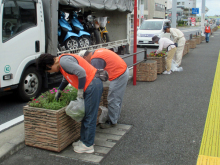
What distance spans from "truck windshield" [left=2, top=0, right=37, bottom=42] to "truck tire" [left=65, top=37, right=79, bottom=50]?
4.26ft

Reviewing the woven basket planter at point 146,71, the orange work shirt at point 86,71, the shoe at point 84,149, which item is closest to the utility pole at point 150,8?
the woven basket planter at point 146,71

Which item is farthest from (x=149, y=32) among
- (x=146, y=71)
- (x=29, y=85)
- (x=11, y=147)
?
(x=11, y=147)

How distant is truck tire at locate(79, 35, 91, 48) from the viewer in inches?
303

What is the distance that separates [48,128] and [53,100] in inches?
19.6

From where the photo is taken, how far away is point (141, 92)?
700 cm

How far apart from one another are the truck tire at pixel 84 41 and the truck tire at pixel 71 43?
0.21 meters

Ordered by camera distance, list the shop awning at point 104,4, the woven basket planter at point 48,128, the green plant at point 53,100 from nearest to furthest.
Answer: the woven basket planter at point 48,128 → the green plant at point 53,100 → the shop awning at point 104,4

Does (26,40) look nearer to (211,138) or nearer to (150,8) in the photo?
(211,138)

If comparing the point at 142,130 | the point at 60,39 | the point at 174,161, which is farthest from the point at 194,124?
the point at 60,39

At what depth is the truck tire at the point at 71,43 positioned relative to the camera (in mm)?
7192

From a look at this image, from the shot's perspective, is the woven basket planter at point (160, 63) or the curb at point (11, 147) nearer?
the curb at point (11, 147)

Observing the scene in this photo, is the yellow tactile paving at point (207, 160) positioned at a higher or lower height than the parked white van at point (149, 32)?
lower

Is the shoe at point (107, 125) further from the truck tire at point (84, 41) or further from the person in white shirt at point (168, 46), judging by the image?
the person in white shirt at point (168, 46)

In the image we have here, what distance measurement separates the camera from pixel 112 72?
4.28 metres
